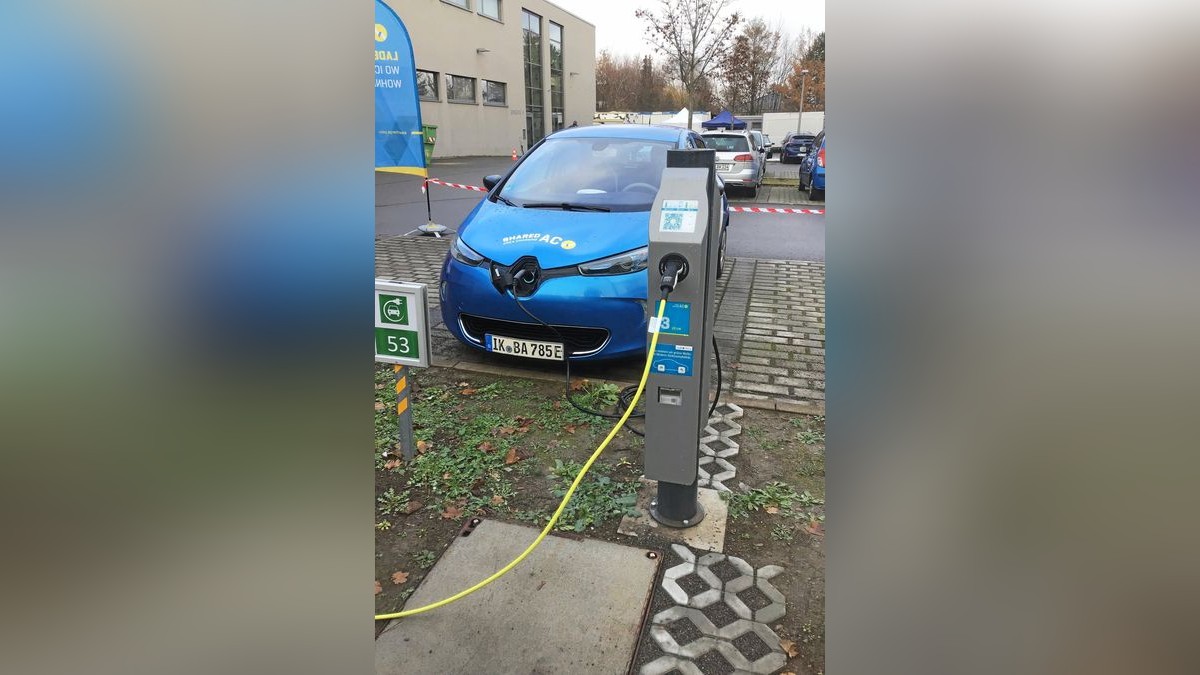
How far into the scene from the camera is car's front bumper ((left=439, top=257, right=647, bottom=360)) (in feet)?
13.8

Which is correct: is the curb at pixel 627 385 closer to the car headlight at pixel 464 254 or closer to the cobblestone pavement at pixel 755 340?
the cobblestone pavement at pixel 755 340

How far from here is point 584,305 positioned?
4.20 m

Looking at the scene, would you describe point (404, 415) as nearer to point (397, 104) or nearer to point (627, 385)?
point (627, 385)

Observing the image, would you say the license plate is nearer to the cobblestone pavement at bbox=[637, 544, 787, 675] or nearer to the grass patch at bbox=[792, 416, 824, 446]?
the grass patch at bbox=[792, 416, 824, 446]

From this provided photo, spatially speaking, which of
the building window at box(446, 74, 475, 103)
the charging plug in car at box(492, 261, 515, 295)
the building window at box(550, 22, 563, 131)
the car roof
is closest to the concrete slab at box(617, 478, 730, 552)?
the charging plug in car at box(492, 261, 515, 295)

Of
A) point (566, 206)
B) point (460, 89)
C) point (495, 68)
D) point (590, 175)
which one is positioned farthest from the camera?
point (495, 68)

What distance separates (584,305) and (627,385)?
0.69m

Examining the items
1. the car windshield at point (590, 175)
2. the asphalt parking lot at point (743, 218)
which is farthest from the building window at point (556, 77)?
the car windshield at point (590, 175)

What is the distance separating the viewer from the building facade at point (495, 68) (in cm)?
2861

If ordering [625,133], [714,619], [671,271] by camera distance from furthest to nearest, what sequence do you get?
1. [625,133]
2. [671,271]
3. [714,619]

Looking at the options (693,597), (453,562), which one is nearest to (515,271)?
(453,562)

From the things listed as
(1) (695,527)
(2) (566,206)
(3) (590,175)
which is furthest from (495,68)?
(1) (695,527)
